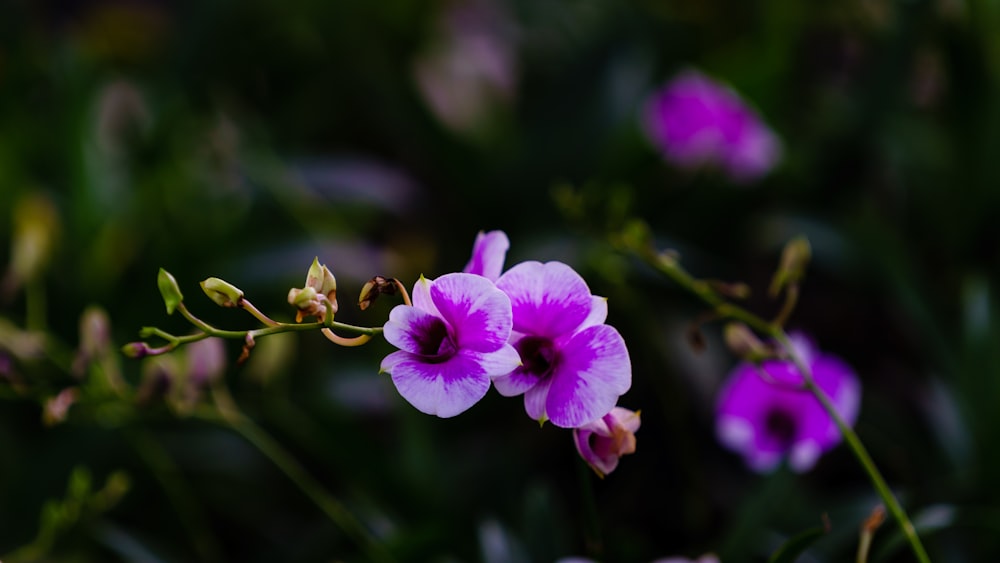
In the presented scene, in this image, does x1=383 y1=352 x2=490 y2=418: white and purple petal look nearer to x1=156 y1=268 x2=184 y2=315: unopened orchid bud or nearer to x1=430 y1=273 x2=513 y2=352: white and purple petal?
x1=430 y1=273 x2=513 y2=352: white and purple petal

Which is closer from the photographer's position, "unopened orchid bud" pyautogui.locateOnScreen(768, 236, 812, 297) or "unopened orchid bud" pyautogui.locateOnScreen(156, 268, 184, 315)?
"unopened orchid bud" pyautogui.locateOnScreen(156, 268, 184, 315)

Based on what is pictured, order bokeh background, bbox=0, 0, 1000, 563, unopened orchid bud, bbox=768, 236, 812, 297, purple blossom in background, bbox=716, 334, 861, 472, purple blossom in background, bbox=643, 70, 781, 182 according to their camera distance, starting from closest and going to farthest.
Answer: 1. unopened orchid bud, bbox=768, 236, 812, 297
2. purple blossom in background, bbox=716, 334, 861, 472
3. bokeh background, bbox=0, 0, 1000, 563
4. purple blossom in background, bbox=643, 70, 781, 182

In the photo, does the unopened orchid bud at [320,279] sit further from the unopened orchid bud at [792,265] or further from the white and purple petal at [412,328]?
the unopened orchid bud at [792,265]

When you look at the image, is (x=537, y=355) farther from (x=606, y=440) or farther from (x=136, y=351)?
(x=136, y=351)

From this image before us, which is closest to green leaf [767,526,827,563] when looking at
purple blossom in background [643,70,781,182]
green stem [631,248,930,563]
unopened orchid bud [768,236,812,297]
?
green stem [631,248,930,563]

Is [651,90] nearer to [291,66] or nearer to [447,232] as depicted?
[447,232]

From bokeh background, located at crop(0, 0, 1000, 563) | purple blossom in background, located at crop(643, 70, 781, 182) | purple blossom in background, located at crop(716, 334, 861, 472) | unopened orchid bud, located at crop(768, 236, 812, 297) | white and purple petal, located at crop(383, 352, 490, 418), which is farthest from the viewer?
purple blossom in background, located at crop(643, 70, 781, 182)

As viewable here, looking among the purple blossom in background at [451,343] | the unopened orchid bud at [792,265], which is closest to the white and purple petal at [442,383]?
the purple blossom in background at [451,343]

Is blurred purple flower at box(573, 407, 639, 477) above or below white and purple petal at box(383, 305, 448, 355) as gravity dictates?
below
